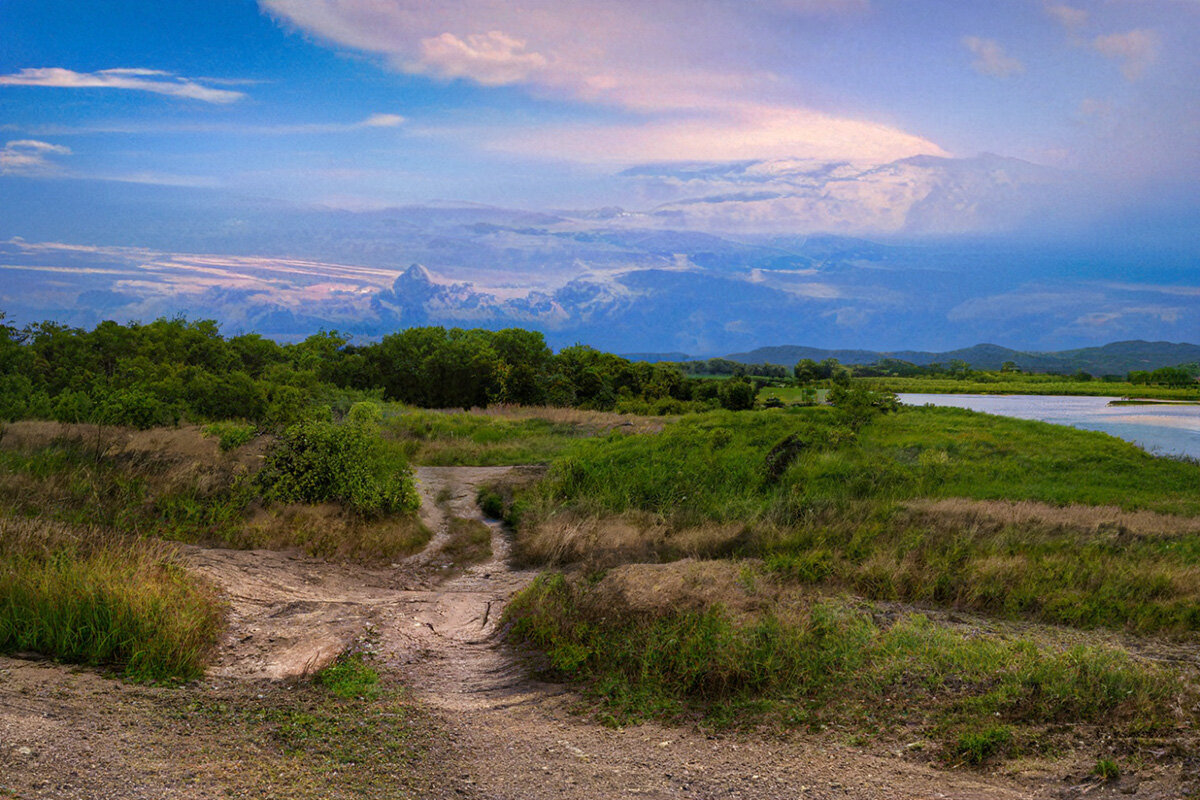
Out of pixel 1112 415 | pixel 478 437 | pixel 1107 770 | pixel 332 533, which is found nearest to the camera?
pixel 1107 770

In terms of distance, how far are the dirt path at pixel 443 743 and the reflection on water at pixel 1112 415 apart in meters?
22.3

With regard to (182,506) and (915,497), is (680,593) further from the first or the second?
(182,506)

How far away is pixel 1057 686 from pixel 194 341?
4153 centimetres

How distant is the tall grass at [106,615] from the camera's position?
8031 millimetres

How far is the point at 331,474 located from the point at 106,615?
855 cm

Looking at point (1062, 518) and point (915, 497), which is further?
point (915, 497)

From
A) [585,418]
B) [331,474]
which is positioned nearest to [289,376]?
[585,418]

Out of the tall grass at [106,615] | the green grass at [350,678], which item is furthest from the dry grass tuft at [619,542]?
the tall grass at [106,615]

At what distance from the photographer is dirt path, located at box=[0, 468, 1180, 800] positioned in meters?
5.67

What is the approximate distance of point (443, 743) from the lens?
691 centimetres

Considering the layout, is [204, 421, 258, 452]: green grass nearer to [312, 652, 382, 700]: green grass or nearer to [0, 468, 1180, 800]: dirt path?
[0, 468, 1180, 800]: dirt path

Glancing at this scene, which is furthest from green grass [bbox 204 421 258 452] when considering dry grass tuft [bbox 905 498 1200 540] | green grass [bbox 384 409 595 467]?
dry grass tuft [bbox 905 498 1200 540]

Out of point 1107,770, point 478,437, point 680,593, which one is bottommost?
point 1107,770

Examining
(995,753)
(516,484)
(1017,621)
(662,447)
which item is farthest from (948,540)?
(516,484)
